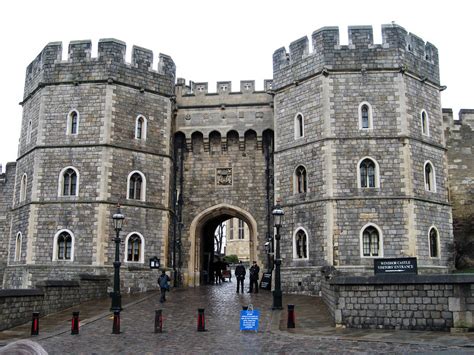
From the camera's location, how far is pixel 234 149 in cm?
2753

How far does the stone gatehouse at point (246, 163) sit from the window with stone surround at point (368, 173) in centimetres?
4

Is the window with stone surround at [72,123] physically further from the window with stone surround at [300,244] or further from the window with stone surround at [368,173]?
the window with stone surround at [368,173]

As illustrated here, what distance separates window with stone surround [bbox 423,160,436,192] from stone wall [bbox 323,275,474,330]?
11055mm

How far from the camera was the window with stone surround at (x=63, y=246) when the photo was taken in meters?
23.4

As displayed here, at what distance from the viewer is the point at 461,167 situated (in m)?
27.3

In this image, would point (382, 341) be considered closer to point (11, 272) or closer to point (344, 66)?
point (344, 66)

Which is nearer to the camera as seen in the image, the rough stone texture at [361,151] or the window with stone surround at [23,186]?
the rough stone texture at [361,151]

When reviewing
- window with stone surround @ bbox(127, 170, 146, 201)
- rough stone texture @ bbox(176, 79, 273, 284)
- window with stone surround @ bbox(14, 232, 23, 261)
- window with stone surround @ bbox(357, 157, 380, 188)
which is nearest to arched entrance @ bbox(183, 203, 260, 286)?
rough stone texture @ bbox(176, 79, 273, 284)

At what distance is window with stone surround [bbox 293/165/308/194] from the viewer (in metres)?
23.7

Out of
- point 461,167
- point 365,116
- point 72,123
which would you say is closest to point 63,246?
point 72,123

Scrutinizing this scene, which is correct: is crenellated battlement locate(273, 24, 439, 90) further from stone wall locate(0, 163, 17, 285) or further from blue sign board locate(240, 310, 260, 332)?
stone wall locate(0, 163, 17, 285)

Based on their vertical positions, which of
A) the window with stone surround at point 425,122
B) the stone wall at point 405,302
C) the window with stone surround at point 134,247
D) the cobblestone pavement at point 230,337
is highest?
the window with stone surround at point 425,122

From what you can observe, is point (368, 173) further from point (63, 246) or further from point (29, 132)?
point (29, 132)

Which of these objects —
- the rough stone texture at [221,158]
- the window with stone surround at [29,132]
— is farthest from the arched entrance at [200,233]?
the window with stone surround at [29,132]
